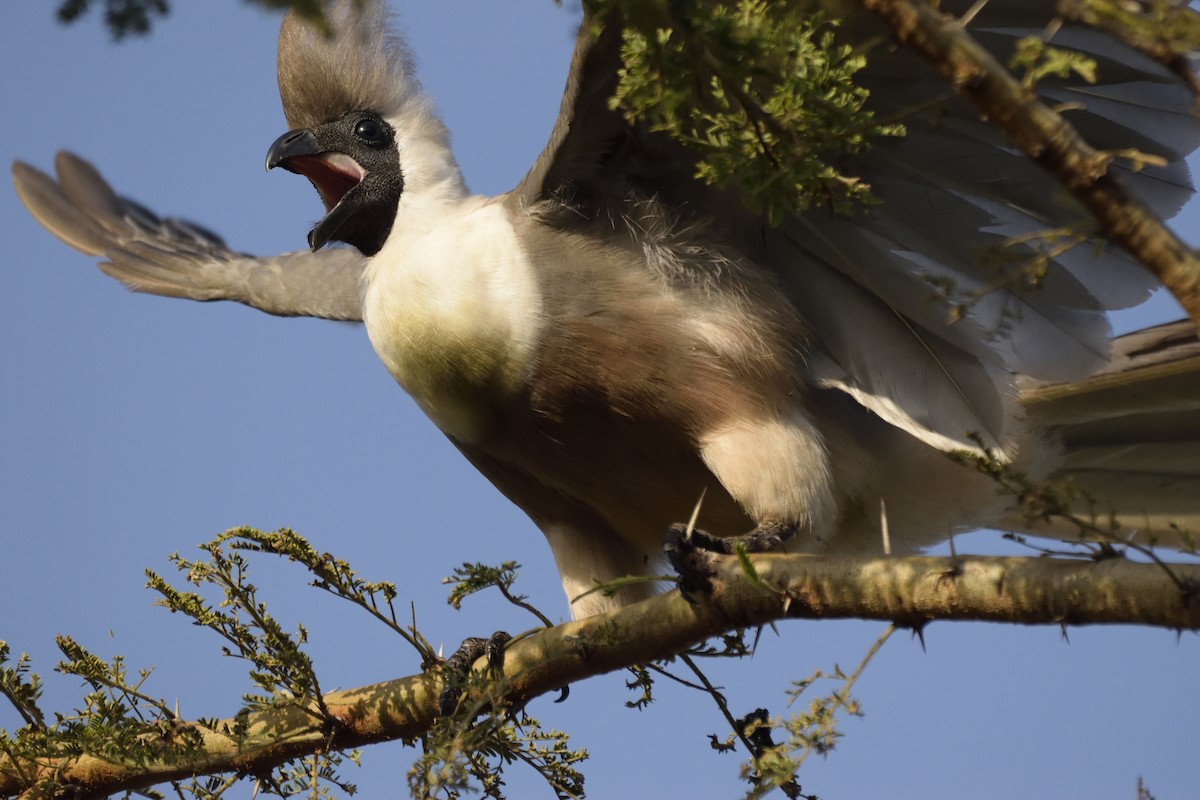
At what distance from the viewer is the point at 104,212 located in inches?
299

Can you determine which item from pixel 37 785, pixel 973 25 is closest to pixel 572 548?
pixel 37 785

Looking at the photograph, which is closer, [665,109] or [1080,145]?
[1080,145]

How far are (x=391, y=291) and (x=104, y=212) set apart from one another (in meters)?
4.20

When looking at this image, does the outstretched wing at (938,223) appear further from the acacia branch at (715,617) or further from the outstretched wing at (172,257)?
the outstretched wing at (172,257)

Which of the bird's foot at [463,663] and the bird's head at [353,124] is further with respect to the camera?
the bird's head at [353,124]

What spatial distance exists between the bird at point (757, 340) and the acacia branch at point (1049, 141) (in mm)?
1494

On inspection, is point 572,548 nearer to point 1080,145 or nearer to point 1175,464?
point 1175,464

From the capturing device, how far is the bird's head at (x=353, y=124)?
14.7ft

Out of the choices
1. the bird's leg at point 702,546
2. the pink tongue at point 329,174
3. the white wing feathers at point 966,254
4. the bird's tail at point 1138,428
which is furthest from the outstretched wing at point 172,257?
the bird's tail at point 1138,428

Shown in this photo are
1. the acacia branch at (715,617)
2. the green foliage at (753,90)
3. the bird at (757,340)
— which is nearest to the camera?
the green foliage at (753,90)

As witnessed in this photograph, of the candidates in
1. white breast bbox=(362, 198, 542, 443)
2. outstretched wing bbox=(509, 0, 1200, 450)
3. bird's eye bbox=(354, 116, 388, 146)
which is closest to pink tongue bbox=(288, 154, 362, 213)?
bird's eye bbox=(354, 116, 388, 146)

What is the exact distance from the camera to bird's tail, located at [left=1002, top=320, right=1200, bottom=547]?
160 inches

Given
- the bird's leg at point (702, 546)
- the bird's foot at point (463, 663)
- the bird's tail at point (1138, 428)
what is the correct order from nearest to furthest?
the bird's leg at point (702, 546)
the bird's foot at point (463, 663)
the bird's tail at point (1138, 428)

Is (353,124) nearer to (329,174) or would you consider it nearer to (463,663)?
(329,174)
